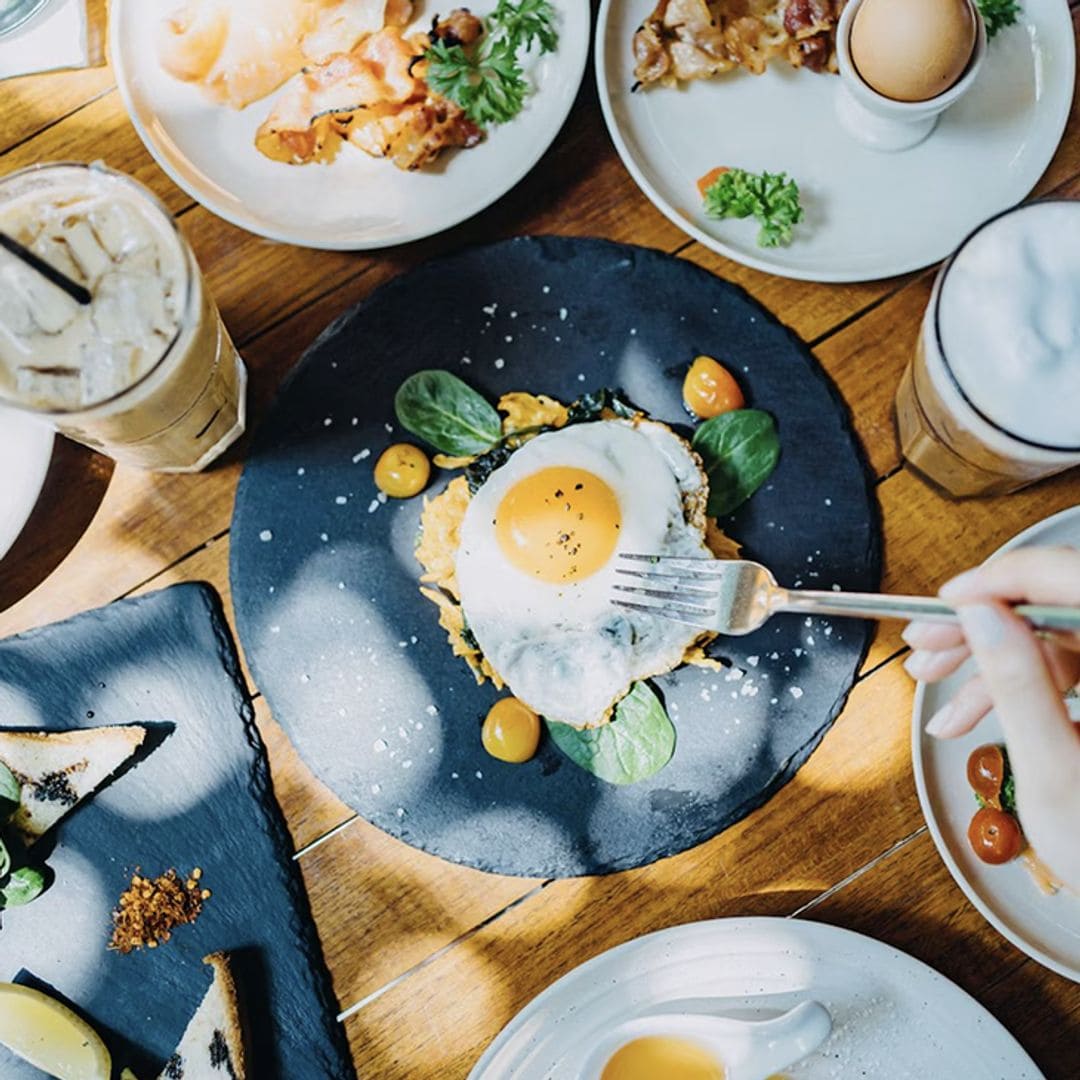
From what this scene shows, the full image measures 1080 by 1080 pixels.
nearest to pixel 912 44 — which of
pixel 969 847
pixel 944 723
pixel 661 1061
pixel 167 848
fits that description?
pixel 944 723

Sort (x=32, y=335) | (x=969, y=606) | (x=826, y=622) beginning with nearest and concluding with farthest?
(x=969, y=606)
(x=32, y=335)
(x=826, y=622)

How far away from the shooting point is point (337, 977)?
6.43 ft

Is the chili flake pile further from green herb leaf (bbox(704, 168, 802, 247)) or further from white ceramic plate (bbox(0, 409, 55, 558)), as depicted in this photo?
green herb leaf (bbox(704, 168, 802, 247))

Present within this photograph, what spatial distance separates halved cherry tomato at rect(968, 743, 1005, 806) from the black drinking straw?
4.92 ft

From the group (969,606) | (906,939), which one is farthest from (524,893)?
(969,606)

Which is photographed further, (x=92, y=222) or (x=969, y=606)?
(x=92, y=222)

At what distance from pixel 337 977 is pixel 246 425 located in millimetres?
932

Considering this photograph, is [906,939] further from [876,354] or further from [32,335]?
[32,335]

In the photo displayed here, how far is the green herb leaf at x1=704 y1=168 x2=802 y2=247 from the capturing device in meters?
1.94

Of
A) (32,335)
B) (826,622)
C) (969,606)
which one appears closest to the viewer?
(969,606)

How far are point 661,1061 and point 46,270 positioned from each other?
146 centimetres

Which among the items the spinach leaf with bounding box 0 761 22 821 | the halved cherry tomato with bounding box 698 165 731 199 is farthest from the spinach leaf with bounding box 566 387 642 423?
the spinach leaf with bounding box 0 761 22 821

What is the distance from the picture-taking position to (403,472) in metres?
1.96

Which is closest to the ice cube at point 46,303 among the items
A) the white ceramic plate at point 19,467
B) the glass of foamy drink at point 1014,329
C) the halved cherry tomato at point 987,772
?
the white ceramic plate at point 19,467
